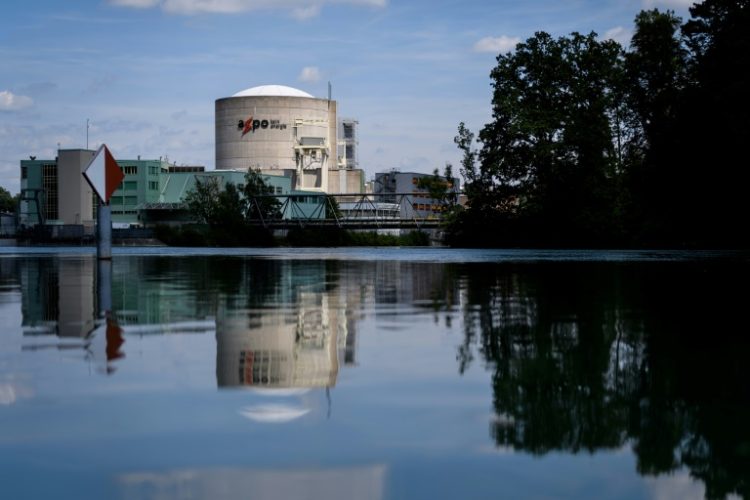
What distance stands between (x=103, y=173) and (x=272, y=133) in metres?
148

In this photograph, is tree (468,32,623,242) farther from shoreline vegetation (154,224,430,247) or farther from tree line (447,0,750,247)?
shoreline vegetation (154,224,430,247)

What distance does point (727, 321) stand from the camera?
42.2 feet

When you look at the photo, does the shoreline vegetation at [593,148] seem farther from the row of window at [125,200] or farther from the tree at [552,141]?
the row of window at [125,200]

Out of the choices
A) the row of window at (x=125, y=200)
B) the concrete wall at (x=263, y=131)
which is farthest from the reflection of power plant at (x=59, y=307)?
the concrete wall at (x=263, y=131)

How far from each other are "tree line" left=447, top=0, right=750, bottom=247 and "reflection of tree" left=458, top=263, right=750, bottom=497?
5049 centimetres

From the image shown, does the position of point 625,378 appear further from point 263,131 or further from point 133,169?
point 263,131

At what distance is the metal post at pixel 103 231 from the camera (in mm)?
39438

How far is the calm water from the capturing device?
469cm

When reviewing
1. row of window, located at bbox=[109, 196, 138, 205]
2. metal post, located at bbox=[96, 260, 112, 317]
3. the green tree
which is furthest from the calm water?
row of window, located at bbox=[109, 196, 138, 205]

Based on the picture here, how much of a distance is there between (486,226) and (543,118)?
9.42 metres

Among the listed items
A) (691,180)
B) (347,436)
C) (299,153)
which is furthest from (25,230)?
(347,436)

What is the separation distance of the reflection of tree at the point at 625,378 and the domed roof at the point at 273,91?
575 feet

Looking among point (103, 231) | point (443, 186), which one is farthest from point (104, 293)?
point (443, 186)

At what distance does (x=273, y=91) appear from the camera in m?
191
